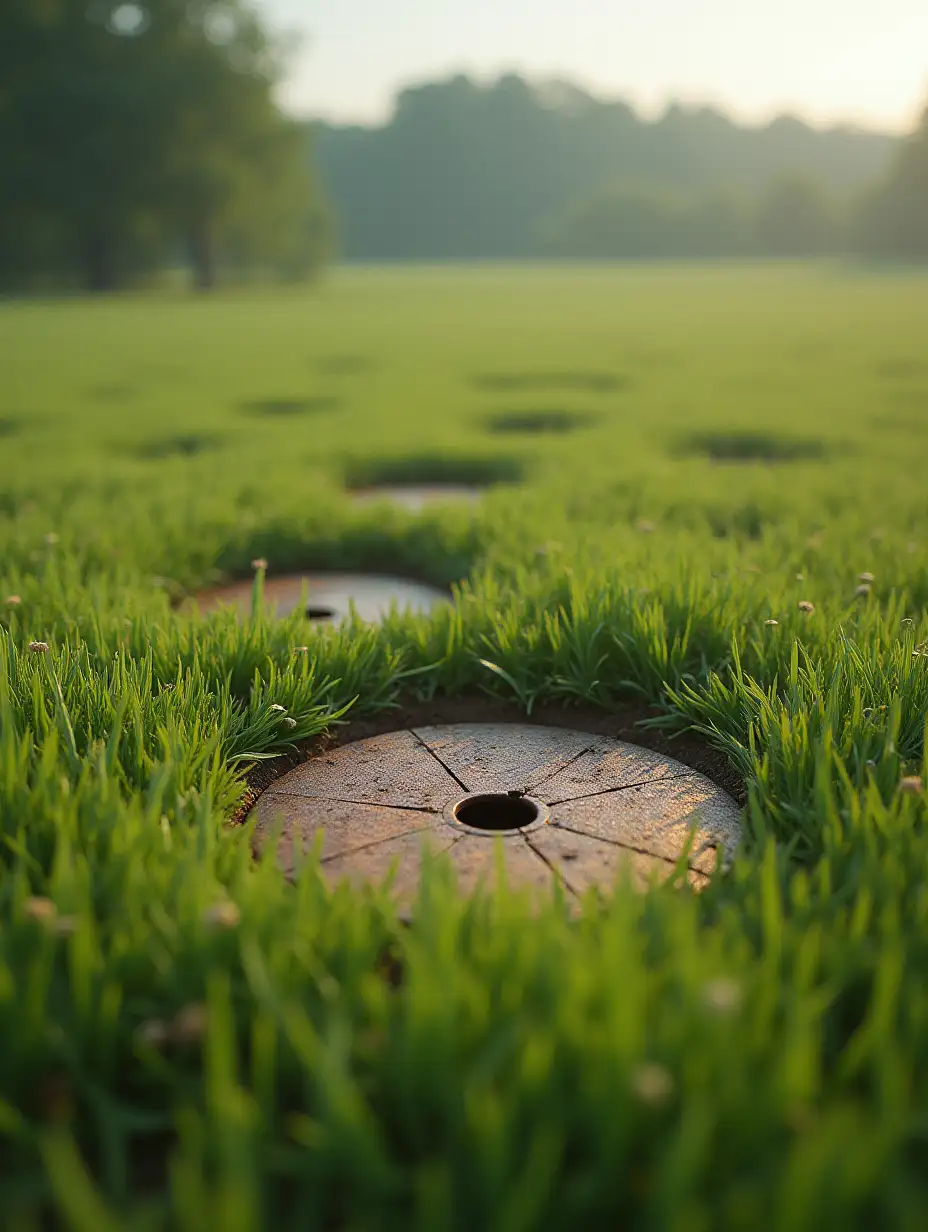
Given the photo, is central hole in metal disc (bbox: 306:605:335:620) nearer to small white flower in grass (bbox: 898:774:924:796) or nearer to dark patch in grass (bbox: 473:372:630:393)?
small white flower in grass (bbox: 898:774:924:796)

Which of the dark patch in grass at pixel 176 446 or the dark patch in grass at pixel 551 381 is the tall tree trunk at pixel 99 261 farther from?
the dark patch in grass at pixel 176 446

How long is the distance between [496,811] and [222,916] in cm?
81

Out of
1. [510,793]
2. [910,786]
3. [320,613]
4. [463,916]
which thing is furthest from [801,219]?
[463,916]

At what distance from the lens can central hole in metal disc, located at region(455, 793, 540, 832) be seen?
6.53 feet

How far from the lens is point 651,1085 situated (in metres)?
1.00

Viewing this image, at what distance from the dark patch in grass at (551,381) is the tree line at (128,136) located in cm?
2608

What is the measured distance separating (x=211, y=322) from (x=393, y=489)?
630 inches

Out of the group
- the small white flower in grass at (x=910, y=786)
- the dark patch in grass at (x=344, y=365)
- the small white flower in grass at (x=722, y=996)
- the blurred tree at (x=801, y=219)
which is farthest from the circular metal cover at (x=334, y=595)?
the blurred tree at (x=801, y=219)

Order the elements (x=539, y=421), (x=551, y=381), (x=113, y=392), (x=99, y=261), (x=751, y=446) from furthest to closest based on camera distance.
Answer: (x=99, y=261) < (x=551, y=381) < (x=113, y=392) < (x=539, y=421) < (x=751, y=446)

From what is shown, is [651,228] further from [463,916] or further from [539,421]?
[463,916]

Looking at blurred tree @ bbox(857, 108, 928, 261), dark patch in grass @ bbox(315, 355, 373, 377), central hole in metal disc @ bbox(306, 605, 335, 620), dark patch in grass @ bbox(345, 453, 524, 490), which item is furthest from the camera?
blurred tree @ bbox(857, 108, 928, 261)

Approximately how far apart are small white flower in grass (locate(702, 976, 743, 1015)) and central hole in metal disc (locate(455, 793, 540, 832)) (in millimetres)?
867

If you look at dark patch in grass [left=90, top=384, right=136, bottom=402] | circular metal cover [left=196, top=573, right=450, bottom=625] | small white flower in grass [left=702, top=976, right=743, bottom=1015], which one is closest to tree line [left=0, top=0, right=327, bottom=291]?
dark patch in grass [left=90, top=384, right=136, bottom=402]

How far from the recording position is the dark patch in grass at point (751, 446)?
21.5 ft
